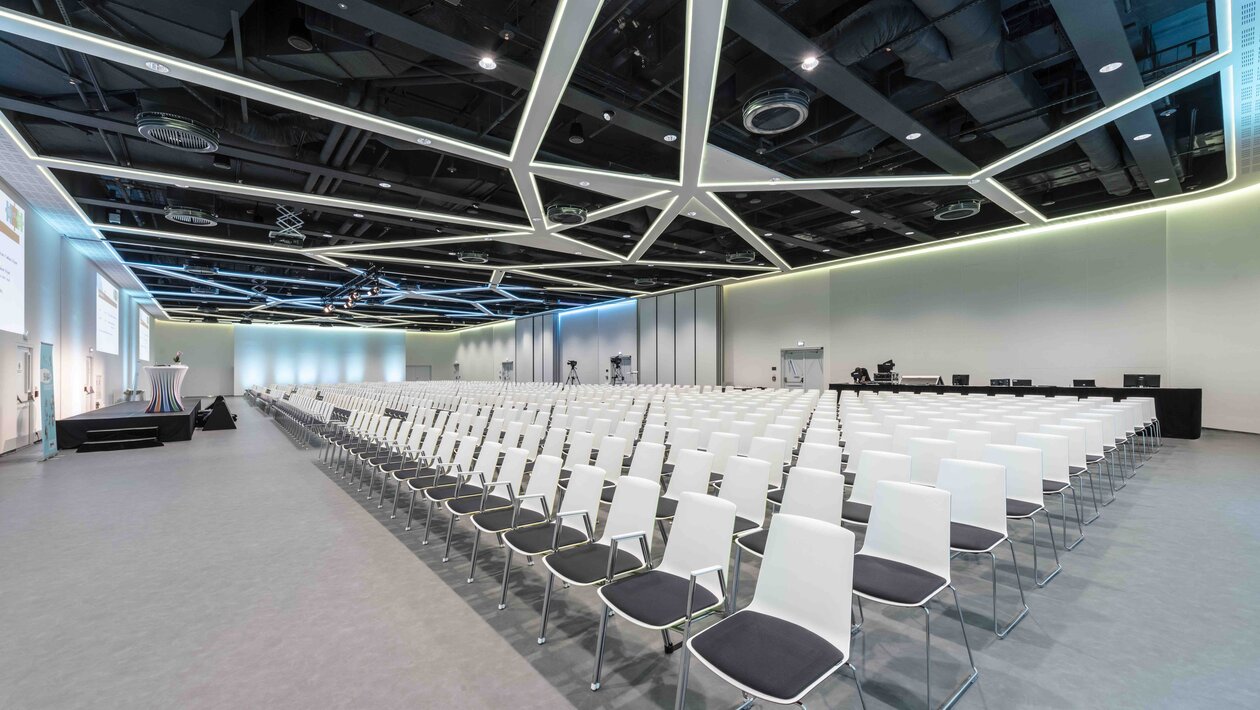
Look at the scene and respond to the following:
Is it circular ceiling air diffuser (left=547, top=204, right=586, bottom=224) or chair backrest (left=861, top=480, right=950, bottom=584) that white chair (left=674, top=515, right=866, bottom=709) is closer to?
chair backrest (left=861, top=480, right=950, bottom=584)

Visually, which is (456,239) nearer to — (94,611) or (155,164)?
(155,164)

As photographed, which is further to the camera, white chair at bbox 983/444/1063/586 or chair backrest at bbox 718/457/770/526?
white chair at bbox 983/444/1063/586

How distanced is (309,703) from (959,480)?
395 cm

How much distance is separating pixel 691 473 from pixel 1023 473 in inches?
98.1

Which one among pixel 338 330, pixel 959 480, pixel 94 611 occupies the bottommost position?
pixel 94 611

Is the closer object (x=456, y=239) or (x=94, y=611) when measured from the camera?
(x=94, y=611)

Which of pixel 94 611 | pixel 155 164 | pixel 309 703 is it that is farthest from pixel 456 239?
pixel 309 703

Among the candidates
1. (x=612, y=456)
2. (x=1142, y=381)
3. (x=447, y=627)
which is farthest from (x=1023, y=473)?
(x=1142, y=381)

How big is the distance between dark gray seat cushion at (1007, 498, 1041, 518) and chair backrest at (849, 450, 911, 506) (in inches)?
27.6

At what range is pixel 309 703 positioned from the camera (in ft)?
7.77

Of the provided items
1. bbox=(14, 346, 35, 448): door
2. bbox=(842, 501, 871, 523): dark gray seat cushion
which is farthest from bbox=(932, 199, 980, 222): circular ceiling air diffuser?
bbox=(14, 346, 35, 448): door

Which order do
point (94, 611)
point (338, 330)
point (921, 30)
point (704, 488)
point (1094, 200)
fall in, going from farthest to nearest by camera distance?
point (338, 330) < point (1094, 200) < point (921, 30) < point (704, 488) < point (94, 611)

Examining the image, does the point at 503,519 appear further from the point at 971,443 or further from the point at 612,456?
the point at 971,443

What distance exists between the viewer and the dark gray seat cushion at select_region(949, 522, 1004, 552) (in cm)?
294
